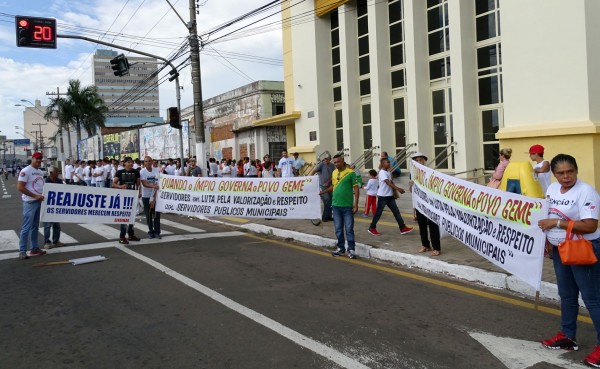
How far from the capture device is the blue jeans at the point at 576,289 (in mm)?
4047

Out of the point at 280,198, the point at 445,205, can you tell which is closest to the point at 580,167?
the point at 445,205

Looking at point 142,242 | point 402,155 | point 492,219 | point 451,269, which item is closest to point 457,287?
point 451,269

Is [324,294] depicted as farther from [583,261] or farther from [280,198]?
[280,198]

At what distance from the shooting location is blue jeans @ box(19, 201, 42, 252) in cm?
909

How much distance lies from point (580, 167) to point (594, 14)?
3.46m

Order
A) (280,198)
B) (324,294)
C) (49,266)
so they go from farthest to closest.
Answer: (280,198) < (49,266) < (324,294)

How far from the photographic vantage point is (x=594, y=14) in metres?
10.8

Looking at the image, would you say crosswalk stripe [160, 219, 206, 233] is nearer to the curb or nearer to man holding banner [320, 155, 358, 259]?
the curb

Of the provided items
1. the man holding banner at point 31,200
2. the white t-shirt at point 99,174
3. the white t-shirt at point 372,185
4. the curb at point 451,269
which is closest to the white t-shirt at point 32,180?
the man holding banner at point 31,200

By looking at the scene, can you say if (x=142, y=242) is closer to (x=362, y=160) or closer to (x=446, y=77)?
(x=362, y=160)

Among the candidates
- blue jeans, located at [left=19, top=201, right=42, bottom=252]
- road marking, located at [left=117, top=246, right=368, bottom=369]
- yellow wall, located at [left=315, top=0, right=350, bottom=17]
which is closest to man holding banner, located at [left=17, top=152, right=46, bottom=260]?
blue jeans, located at [left=19, top=201, right=42, bottom=252]

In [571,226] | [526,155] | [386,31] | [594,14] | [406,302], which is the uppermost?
[386,31]

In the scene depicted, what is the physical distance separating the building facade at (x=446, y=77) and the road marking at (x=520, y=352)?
7.81 m

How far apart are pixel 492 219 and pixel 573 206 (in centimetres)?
196
